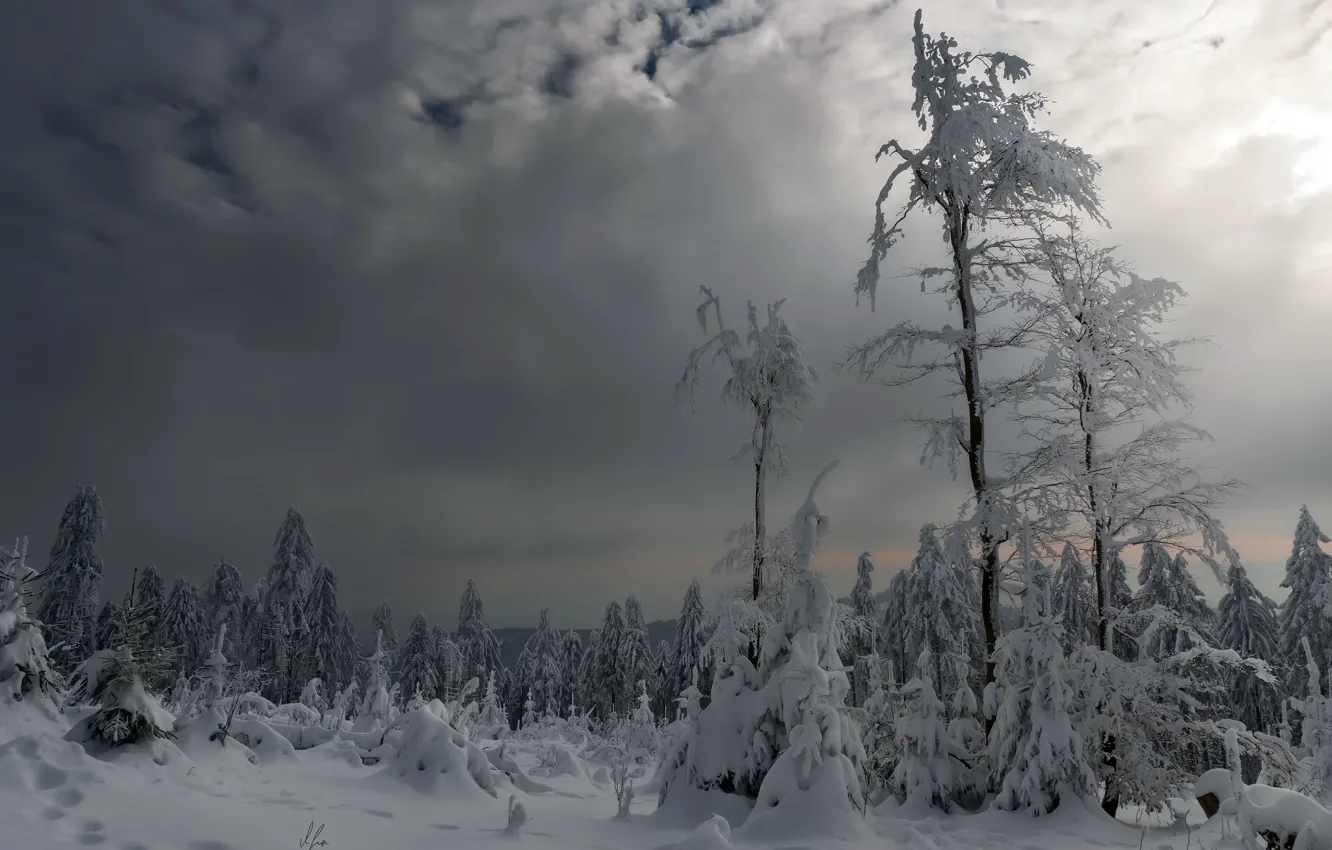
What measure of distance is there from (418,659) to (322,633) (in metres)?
7.62

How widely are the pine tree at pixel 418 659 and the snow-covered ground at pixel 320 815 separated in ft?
125

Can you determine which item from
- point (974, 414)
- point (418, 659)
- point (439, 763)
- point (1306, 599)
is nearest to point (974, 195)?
point (974, 414)

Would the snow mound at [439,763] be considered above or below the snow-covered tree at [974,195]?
below

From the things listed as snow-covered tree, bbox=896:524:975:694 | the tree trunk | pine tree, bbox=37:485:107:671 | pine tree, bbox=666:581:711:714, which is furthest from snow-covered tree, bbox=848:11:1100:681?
pine tree, bbox=37:485:107:671

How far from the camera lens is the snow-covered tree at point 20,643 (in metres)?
11.6

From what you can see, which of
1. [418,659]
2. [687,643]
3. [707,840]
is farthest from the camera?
[418,659]

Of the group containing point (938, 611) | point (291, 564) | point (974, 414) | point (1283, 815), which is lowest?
point (1283, 815)

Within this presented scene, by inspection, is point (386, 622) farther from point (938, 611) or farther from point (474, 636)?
point (938, 611)

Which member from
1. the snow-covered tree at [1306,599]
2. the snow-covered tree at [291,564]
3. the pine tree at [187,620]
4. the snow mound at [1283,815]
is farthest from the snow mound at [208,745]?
the pine tree at [187,620]

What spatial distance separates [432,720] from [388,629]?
43782 mm

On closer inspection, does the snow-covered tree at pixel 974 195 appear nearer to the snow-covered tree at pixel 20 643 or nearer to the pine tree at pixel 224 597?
the snow-covered tree at pixel 20 643

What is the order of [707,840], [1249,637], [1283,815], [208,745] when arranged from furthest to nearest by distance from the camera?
[1249,637] < [208,745] < [707,840] < [1283,815]

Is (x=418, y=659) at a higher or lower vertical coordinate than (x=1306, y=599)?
lower

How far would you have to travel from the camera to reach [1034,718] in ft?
35.1
